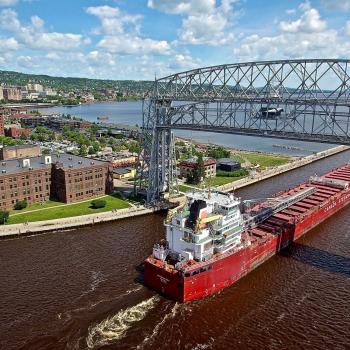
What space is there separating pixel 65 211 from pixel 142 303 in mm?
29241

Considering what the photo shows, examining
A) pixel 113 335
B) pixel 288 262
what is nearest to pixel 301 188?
pixel 288 262

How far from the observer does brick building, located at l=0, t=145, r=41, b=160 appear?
93.1 meters

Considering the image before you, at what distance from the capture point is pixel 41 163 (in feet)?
237

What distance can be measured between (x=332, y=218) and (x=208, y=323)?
37.7 meters

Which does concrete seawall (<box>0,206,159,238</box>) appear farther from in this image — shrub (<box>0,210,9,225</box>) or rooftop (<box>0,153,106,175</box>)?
rooftop (<box>0,153,106,175</box>)

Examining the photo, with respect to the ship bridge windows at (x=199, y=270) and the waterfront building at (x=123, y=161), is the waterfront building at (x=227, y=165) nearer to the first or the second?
the waterfront building at (x=123, y=161)

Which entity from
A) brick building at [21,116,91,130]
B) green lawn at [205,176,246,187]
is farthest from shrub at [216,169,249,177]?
brick building at [21,116,91,130]

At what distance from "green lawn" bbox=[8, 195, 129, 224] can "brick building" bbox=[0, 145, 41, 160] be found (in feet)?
113

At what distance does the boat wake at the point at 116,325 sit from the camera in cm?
3350

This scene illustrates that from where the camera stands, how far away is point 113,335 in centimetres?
3409

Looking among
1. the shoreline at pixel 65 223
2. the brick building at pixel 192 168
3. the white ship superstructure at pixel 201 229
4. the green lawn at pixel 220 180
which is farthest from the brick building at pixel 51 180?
the white ship superstructure at pixel 201 229

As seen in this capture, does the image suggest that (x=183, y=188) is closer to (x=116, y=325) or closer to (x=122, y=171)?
(x=122, y=171)

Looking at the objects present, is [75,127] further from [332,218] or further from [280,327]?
[280,327]

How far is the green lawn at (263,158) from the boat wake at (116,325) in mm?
71195
